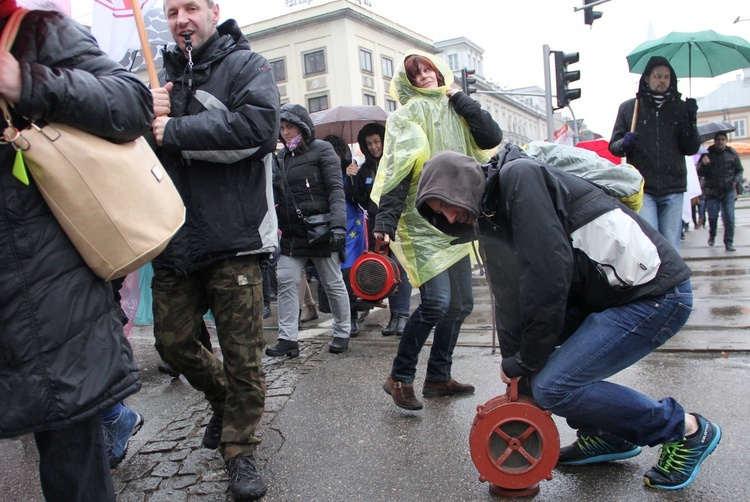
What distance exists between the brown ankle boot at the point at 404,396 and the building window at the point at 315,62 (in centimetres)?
4318

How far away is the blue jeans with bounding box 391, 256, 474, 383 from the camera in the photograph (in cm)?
363

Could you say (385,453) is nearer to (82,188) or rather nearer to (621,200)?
(621,200)

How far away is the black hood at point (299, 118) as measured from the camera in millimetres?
5090

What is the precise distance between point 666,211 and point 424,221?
273 cm

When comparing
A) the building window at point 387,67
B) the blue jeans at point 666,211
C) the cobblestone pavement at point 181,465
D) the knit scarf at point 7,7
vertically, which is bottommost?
the cobblestone pavement at point 181,465

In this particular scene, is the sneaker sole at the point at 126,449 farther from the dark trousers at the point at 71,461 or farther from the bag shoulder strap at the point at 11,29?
the bag shoulder strap at the point at 11,29

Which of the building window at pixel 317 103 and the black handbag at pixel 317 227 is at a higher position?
the building window at pixel 317 103

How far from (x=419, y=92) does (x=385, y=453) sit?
7.03ft

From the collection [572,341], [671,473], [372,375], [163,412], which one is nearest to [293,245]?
[372,375]

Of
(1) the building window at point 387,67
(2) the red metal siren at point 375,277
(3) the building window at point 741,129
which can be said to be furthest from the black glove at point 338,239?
(3) the building window at point 741,129

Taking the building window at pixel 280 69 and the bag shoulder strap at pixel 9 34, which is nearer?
the bag shoulder strap at pixel 9 34

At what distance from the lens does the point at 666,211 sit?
17.8 ft

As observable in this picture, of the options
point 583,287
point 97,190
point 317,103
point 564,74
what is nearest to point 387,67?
point 317,103

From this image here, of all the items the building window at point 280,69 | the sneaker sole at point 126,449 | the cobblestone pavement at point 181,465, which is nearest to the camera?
the cobblestone pavement at point 181,465
